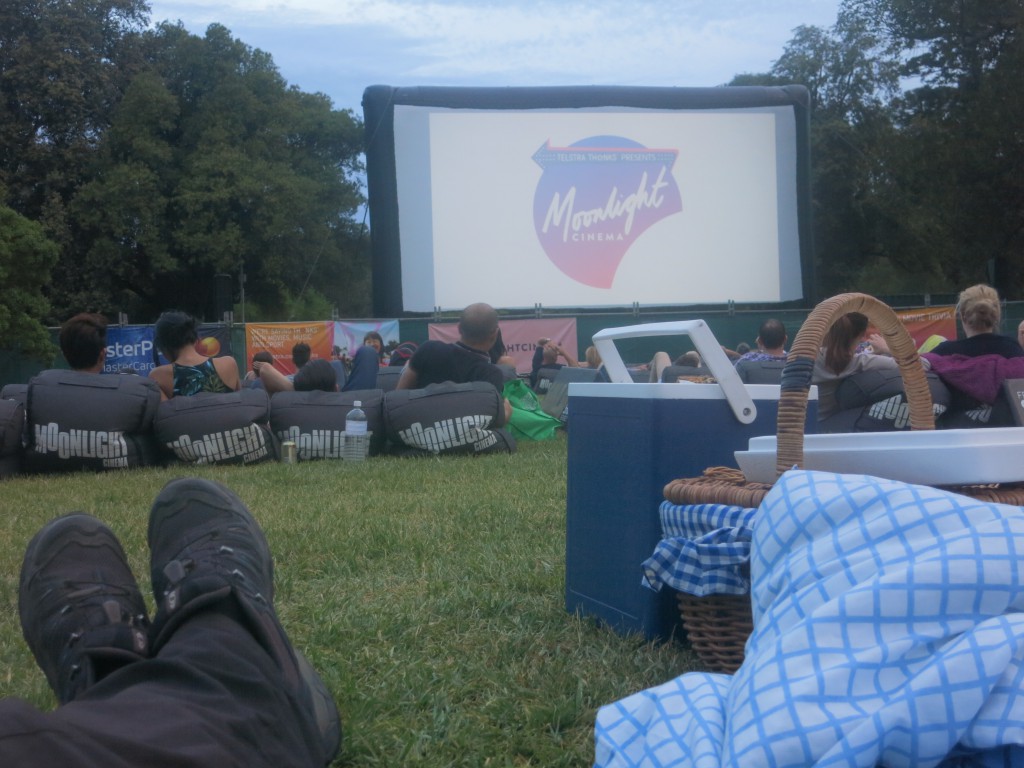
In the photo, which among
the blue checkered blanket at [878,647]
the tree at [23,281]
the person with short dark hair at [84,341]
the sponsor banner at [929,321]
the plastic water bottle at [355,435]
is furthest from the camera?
the tree at [23,281]

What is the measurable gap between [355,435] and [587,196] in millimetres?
6100

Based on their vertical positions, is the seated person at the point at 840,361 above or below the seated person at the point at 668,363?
A: above

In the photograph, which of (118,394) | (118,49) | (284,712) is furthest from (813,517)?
(118,49)

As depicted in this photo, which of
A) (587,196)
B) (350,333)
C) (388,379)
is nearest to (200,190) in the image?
(350,333)

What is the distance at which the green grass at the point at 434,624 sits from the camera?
1.53 meters

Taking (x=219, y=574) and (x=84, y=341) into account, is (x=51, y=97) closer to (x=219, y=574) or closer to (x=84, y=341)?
(x=84, y=341)

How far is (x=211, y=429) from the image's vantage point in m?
5.60

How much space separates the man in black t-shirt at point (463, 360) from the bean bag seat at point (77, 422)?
67.5 inches

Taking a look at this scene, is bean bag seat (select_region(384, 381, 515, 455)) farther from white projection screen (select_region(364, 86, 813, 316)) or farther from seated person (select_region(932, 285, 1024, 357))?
white projection screen (select_region(364, 86, 813, 316))

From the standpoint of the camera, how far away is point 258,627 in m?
1.26

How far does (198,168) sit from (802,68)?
17312mm

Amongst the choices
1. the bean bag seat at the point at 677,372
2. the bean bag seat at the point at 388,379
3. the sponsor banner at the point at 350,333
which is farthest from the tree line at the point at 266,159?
the bean bag seat at the point at 677,372

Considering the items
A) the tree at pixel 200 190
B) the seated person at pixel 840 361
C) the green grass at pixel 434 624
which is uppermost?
the tree at pixel 200 190

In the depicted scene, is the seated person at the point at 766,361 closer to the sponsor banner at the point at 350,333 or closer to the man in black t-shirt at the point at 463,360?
the man in black t-shirt at the point at 463,360
